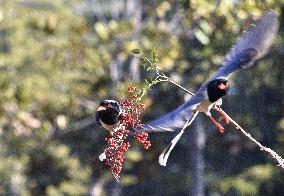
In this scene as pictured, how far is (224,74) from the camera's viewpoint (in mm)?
1379

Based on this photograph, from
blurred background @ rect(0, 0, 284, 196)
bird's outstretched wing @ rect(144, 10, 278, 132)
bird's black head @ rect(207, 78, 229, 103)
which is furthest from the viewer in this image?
blurred background @ rect(0, 0, 284, 196)

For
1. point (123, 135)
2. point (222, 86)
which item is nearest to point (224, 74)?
point (222, 86)

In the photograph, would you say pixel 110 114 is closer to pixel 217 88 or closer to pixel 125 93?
pixel 217 88

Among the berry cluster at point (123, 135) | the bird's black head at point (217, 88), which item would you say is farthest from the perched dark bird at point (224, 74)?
the berry cluster at point (123, 135)

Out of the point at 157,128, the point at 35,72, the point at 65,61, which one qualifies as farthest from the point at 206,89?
the point at 35,72

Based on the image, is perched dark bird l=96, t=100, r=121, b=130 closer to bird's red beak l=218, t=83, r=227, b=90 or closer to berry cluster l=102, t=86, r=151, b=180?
berry cluster l=102, t=86, r=151, b=180

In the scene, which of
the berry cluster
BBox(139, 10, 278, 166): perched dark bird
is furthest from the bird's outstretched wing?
the berry cluster

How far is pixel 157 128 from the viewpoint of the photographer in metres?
1.17

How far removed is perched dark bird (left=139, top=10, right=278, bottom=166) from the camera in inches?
47.6

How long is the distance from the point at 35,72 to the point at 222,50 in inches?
282

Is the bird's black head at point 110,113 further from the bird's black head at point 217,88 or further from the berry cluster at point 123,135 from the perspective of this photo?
the bird's black head at point 217,88

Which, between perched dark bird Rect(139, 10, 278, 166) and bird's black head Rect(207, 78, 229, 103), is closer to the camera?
perched dark bird Rect(139, 10, 278, 166)

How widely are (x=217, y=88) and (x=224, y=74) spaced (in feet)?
0.19

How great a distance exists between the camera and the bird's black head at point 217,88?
1.31 m
